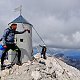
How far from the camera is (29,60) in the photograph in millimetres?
27453

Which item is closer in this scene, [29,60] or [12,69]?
[12,69]

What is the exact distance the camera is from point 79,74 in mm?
31531

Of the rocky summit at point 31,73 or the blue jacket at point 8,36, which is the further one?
the rocky summit at point 31,73

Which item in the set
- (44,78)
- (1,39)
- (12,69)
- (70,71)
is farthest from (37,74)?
(70,71)

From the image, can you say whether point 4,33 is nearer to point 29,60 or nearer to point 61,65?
point 29,60

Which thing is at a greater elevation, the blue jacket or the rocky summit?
the blue jacket

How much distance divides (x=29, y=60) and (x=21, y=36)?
8.70 ft

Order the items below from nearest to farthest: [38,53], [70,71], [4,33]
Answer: [4,33]
[70,71]
[38,53]

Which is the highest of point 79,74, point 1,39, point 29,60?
point 1,39

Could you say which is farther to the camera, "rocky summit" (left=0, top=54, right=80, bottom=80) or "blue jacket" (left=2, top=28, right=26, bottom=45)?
"rocky summit" (left=0, top=54, right=80, bottom=80)

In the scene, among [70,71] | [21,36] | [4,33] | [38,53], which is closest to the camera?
[4,33]

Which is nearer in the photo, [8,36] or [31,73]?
[8,36]

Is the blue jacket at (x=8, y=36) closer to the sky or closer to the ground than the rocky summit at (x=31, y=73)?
closer to the sky

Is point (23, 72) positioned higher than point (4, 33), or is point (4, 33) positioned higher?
point (4, 33)
